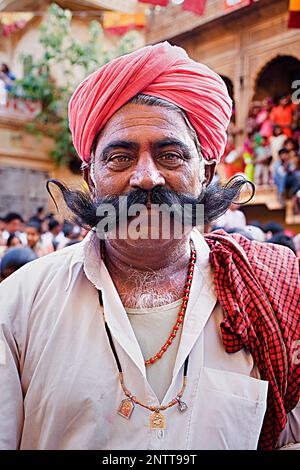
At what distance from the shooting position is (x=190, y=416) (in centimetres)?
116

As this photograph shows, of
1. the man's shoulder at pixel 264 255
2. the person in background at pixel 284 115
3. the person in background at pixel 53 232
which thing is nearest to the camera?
the man's shoulder at pixel 264 255

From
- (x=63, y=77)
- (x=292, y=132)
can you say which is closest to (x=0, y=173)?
(x=63, y=77)

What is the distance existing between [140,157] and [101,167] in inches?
5.1

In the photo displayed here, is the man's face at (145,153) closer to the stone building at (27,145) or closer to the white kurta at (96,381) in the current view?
the white kurta at (96,381)

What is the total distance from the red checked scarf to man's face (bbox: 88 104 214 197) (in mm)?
246

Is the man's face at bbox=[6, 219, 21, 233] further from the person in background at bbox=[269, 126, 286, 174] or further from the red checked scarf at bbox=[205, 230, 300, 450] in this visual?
the red checked scarf at bbox=[205, 230, 300, 450]

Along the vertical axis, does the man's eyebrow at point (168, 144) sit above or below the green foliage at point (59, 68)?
below

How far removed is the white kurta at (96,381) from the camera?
3.74 feet

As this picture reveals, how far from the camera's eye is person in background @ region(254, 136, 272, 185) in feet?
28.0

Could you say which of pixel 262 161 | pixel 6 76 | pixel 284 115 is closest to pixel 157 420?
pixel 262 161

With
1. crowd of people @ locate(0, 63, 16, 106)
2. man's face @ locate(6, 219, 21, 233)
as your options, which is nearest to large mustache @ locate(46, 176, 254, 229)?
man's face @ locate(6, 219, 21, 233)

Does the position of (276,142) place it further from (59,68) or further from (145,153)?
(145,153)

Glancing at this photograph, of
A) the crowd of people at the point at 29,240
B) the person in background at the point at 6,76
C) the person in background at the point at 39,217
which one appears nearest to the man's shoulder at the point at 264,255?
the crowd of people at the point at 29,240

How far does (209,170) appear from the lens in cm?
152
